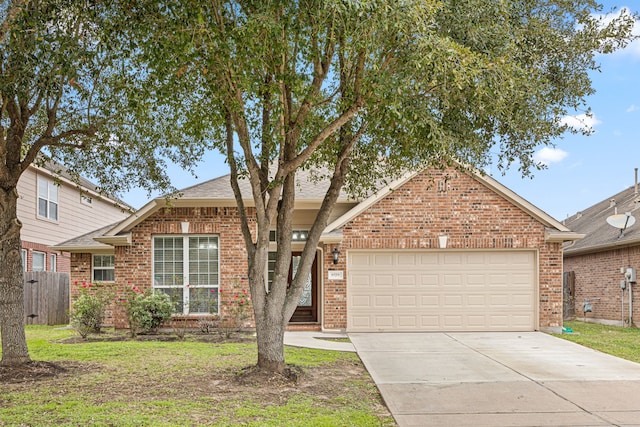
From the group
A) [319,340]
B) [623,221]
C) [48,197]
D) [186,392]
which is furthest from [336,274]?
[48,197]

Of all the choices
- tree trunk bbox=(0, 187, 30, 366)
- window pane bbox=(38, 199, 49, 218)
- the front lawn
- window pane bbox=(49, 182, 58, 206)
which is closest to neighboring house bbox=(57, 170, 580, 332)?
the front lawn

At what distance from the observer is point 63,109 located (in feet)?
34.3

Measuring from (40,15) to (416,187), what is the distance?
10.1 m

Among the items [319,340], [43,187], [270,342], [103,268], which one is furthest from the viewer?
[43,187]

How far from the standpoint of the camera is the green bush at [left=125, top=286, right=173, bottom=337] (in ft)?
46.3

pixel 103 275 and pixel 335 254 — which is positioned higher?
pixel 335 254

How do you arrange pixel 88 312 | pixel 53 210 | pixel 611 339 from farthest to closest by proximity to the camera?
pixel 53 210 → pixel 611 339 → pixel 88 312

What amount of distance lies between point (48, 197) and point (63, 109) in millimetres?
12363

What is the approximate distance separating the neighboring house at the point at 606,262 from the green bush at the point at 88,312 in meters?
14.7

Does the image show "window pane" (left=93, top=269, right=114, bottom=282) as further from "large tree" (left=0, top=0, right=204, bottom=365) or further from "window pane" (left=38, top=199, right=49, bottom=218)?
"large tree" (left=0, top=0, right=204, bottom=365)

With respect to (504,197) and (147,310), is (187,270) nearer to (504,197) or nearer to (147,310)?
(147,310)

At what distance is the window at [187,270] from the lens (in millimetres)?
15250

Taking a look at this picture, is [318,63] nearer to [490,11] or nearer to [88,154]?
[490,11]

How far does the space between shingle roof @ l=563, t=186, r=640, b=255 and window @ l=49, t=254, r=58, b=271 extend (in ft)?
62.7
